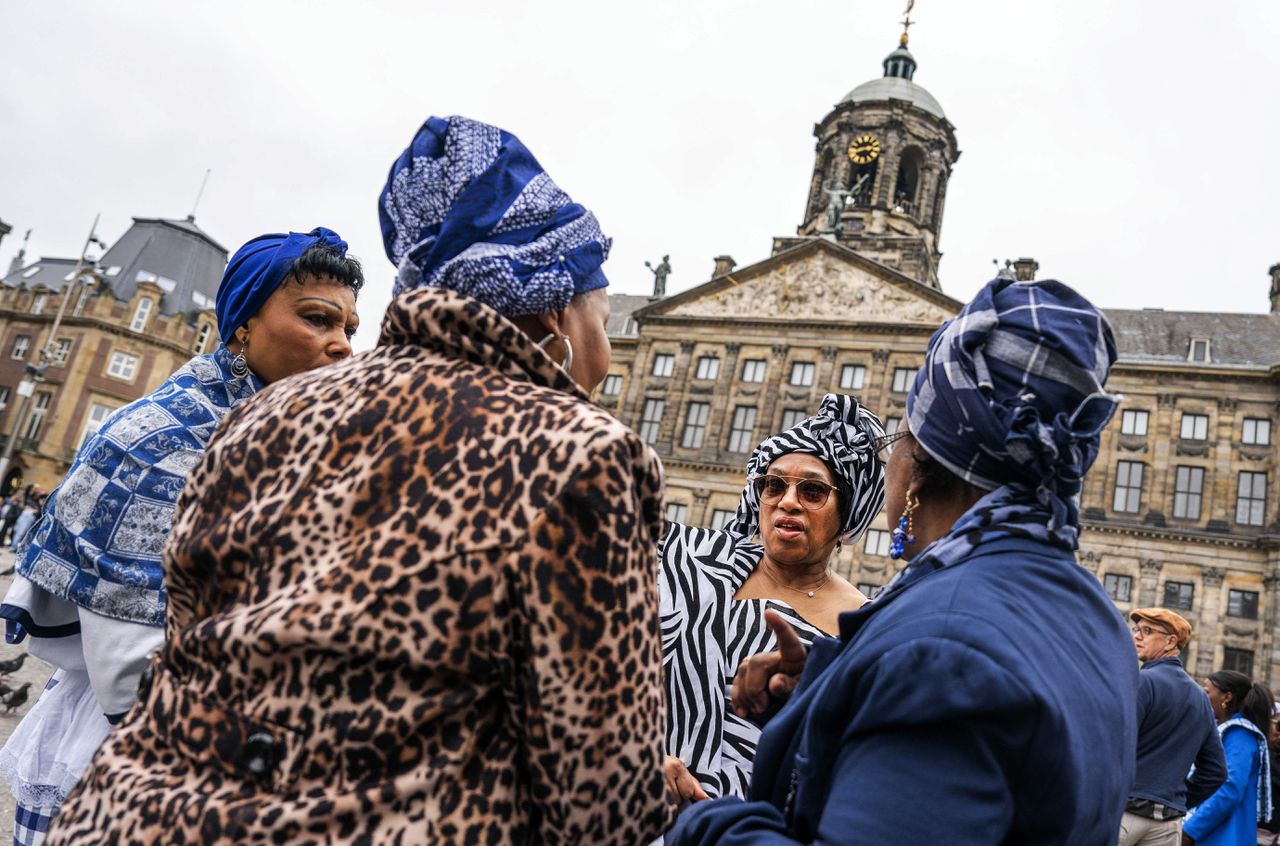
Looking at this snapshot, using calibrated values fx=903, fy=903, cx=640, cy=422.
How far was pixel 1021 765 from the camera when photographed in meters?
1.40

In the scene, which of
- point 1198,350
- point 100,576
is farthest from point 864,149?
point 100,576

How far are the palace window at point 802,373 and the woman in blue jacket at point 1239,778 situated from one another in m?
29.5

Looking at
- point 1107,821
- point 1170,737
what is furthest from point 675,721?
point 1170,737

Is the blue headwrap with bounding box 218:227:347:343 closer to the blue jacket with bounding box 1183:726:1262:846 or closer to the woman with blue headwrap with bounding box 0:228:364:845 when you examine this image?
the woman with blue headwrap with bounding box 0:228:364:845

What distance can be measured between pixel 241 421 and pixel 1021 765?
1478 millimetres

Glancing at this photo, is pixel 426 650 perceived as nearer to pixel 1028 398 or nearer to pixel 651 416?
pixel 1028 398

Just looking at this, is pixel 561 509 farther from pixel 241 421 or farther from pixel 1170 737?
pixel 1170 737

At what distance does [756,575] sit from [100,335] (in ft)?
174

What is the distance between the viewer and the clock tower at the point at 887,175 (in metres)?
38.3

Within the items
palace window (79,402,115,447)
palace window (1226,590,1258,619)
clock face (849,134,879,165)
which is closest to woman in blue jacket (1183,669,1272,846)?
palace window (1226,590,1258,619)

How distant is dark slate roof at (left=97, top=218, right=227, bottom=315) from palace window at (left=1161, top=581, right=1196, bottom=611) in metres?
48.8

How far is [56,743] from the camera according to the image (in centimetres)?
266

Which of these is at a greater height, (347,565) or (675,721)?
(347,565)

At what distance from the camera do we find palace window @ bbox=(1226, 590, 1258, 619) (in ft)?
96.1
